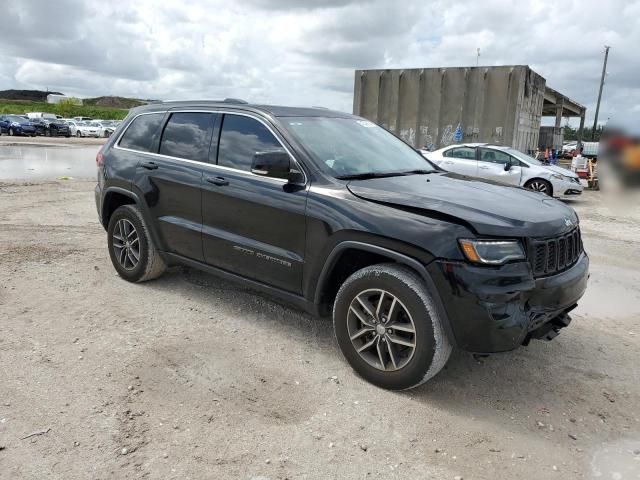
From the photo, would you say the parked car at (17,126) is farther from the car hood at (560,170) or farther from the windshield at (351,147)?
the windshield at (351,147)

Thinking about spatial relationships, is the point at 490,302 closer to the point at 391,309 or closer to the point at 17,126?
the point at 391,309

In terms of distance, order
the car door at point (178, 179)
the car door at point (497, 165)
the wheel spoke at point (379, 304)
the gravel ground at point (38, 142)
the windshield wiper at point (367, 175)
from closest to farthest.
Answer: the wheel spoke at point (379, 304) → the windshield wiper at point (367, 175) → the car door at point (178, 179) → the car door at point (497, 165) → the gravel ground at point (38, 142)

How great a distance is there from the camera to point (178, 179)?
14.9 feet

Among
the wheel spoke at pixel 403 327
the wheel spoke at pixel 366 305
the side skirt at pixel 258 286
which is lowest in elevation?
the side skirt at pixel 258 286

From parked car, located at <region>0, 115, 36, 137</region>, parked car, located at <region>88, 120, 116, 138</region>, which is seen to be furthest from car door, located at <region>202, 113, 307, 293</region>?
parked car, located at <region>88, 120, 116, 138</region>

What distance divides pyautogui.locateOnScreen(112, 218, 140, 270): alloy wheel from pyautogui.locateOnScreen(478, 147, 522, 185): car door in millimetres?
9776

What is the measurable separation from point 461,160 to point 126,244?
9.89 meters

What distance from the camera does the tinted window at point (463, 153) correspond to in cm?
1315

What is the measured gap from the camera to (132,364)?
12.0 feet

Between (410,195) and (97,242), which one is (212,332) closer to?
(410,195)

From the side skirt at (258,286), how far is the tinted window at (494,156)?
32.9 feet

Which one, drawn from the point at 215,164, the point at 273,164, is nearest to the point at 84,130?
the point at 215,164

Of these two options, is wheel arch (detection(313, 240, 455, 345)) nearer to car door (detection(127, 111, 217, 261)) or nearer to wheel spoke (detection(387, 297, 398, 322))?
wheel spoke (detection(387, 297, 398, 322))

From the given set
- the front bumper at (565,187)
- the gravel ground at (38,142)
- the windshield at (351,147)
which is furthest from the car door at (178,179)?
the gravel ground at (38,142)
